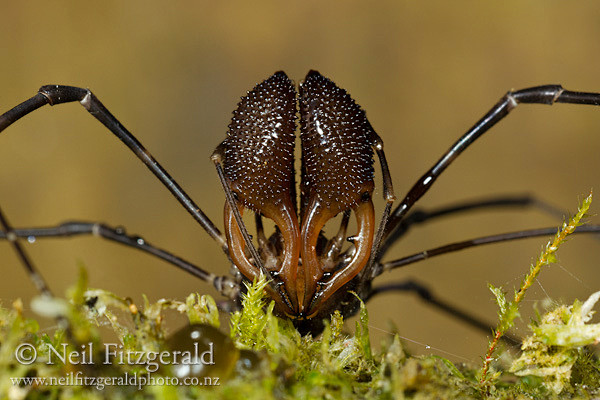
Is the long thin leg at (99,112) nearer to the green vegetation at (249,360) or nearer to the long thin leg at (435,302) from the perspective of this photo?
the green vegetation at (249,360)

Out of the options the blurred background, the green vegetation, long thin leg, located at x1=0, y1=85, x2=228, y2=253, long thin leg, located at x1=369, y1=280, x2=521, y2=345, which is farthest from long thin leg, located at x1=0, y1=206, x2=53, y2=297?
the blurred background

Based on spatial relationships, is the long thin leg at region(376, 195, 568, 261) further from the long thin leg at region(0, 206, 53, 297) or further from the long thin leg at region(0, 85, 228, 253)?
the long thin leg at region(0, 206, 53, 297)

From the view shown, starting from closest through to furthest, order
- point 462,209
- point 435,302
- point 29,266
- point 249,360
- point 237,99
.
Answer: point 249,360 → point 29,266 → point 462,209 → point 435,302 → point 237,99

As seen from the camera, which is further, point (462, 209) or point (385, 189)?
point (462, 209)

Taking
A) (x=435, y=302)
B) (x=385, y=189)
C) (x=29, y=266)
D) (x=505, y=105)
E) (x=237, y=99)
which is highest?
(x=237, y=99)

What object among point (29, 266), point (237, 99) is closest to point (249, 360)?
point (29, 266)

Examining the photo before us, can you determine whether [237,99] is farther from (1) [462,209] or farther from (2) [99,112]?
(2) [99,112]

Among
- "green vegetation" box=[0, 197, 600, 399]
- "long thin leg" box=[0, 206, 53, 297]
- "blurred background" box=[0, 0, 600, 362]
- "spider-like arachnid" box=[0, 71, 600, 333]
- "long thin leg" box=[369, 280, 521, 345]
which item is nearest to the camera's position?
"green vegetation" box=[0, 197, 600, 399]
